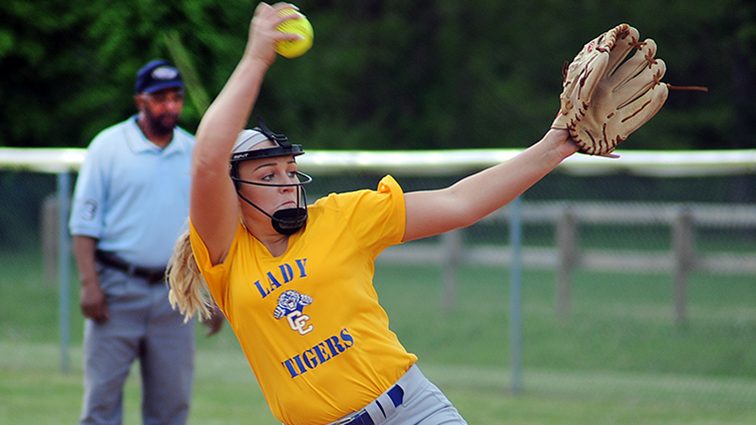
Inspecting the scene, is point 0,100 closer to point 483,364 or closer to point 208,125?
point 483,364

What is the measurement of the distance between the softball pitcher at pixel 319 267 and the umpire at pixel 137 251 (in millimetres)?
2677

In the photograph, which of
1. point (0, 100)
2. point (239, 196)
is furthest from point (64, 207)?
point (0, 100)

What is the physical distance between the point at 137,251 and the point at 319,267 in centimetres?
301

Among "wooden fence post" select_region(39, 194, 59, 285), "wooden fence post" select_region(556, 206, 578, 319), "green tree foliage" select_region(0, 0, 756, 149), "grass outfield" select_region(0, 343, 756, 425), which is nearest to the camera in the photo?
"grass outfield" select_region(0, 343, 756, 425)

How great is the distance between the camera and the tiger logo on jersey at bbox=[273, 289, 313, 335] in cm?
372

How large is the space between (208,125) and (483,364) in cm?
892

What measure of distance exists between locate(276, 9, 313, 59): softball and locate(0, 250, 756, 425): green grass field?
227 inches

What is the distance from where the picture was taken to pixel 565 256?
13.1 meters

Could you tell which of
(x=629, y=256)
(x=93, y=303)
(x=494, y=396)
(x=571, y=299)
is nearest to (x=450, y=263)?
(x=571, y=299)

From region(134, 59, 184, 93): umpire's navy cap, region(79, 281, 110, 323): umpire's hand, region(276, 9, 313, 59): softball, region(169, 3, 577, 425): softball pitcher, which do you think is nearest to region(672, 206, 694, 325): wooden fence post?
region(134, 59, 184, 93): umpire's navy cap

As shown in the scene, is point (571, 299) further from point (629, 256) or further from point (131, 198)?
point (131, 198)

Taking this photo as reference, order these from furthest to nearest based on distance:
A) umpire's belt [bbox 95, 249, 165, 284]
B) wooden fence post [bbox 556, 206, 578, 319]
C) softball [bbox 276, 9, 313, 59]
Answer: wooden fence post [bbox 556, 206, 578, 319] → umpire's belt [bbox 95, 249, 165, 284] → softball [bbox 276, 9, 313, 59]

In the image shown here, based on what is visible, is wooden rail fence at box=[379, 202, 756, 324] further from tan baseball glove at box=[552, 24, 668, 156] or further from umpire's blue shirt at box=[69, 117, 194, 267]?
tan baseball glove at box=[552, 24, 668, 156]

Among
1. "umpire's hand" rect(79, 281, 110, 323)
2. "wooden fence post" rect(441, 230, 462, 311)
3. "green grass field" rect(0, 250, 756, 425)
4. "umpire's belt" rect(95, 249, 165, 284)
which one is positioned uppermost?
"umpire's belt" rect(95, 249, 165, 284)
